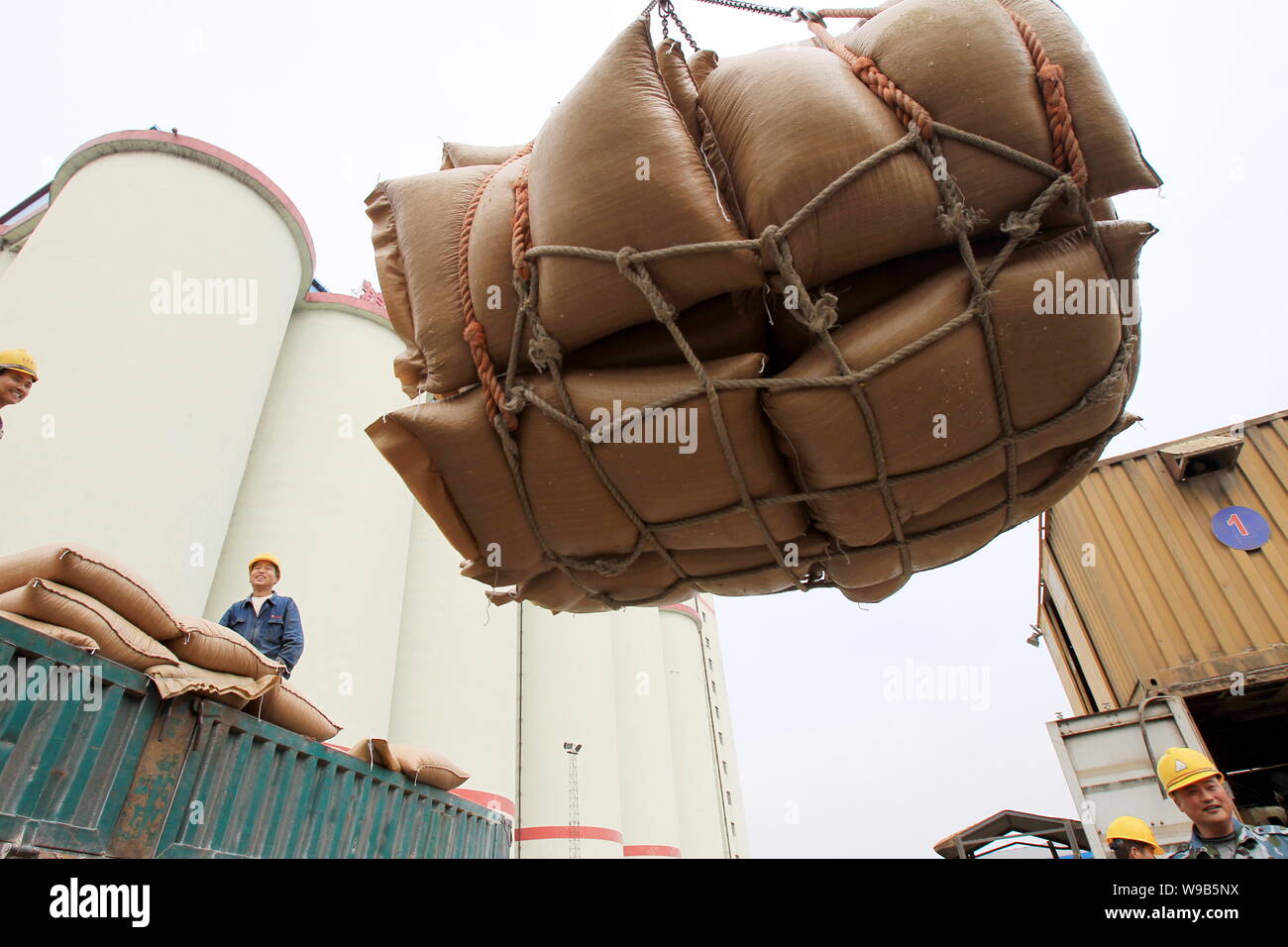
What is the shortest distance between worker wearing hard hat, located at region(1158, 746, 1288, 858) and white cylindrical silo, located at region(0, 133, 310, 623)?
8334 mm

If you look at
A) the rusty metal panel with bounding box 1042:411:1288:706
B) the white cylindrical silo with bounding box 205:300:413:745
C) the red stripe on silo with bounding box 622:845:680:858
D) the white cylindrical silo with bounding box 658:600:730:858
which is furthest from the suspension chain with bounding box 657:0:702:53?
the white cylindrical silo with bounding box 658:600:730:858

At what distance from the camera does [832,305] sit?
1466 mm

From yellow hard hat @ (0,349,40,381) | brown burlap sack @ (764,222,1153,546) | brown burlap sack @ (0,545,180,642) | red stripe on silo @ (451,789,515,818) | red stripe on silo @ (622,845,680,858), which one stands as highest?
red stripe on silo @ (622,845,680,858)

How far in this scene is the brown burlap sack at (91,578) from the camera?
2.63 metres

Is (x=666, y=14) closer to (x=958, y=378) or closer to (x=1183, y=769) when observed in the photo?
(x=958, y=378)

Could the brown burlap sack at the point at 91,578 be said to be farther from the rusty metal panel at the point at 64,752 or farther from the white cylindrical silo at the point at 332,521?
the white cylindrical silo at the point at 332,521

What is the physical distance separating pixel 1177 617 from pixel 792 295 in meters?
6.30

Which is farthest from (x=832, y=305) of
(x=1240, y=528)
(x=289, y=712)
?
(x=1240, y=528)

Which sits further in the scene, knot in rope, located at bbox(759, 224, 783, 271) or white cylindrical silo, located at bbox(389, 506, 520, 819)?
white cylindrical silo, located at bbox(389, 506, 520, 819)

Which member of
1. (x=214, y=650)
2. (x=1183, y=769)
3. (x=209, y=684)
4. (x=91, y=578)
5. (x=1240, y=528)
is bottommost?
(x=1183, y=769)

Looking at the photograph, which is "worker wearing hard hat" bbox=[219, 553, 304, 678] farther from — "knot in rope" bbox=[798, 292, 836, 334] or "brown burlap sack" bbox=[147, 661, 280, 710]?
"knot in rope" bbox=[798, 292, 836, 334]

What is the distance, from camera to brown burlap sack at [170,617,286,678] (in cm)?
293
